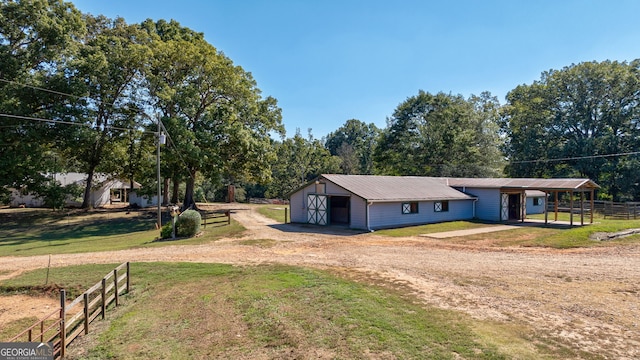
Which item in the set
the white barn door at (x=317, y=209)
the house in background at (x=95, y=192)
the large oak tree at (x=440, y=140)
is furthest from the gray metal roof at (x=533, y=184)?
the house in background at (x=95, y=192)

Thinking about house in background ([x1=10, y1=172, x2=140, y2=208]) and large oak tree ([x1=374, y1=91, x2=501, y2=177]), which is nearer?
house in background ([x1=10, y1=172, x2=140, y2=208])

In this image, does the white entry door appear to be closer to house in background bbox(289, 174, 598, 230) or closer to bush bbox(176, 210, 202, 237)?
house in background bbox(289, 174, 598, 230)

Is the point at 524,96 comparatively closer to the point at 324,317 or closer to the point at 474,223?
the point at 474,223

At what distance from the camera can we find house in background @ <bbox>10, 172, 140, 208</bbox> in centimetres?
3778

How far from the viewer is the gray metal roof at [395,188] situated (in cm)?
2405

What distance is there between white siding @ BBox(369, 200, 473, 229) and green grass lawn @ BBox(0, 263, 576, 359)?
12.6m

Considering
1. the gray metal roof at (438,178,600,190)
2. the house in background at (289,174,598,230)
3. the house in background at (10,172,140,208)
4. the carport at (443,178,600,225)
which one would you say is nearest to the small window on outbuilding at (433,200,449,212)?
the house in background at (289,174,598,230)

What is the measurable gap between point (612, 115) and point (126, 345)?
5027cm

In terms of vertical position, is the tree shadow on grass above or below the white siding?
below

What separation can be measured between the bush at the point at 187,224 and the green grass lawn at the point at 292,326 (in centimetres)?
969

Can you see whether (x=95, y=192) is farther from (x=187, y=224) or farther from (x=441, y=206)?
(x=441, y=206)

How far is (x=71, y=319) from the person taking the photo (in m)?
7.65

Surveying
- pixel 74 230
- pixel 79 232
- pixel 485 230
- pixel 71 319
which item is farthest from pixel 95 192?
pixel 485 230

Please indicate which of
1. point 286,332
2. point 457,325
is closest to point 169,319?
point 286,332
